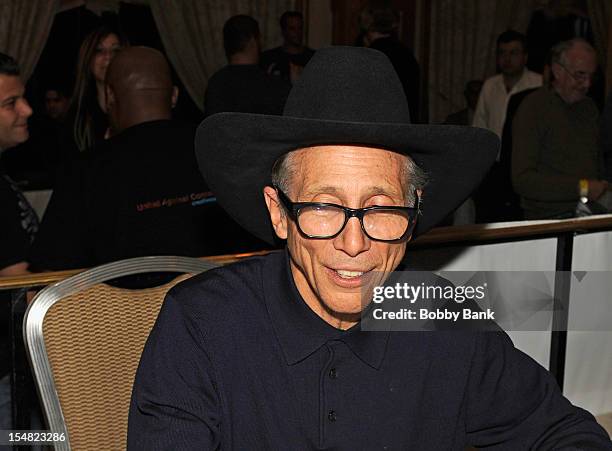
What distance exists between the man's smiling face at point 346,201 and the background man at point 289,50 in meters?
6.15

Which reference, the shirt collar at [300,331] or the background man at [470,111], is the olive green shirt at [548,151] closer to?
the shirt collar at [300,331]

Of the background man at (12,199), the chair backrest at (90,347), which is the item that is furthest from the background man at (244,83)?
the chair backrest at (90,347)

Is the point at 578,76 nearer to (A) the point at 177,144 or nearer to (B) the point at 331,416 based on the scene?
(A) the point at 177,144

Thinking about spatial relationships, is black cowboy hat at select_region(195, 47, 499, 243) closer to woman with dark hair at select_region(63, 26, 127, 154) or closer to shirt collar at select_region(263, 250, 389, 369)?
shirt collar at select_region(263, 250, 389, 369)

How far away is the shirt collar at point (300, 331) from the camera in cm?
166

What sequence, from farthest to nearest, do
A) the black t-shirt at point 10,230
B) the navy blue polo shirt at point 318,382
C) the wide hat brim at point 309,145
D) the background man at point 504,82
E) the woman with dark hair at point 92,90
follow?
1. the background man at point 504,82
2. the woman with dark hair at point 92,90
3. the black t-shirt at point 10,230
4. the navy blue polo shirt at point 318,382
5. the wide hat brim at point 309,145

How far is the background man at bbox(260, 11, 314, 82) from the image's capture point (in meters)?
7.67

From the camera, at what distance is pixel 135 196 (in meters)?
2.96

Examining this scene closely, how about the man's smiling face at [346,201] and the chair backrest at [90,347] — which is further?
the chair backrest at [90,347]

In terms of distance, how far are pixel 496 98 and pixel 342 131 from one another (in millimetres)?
5820

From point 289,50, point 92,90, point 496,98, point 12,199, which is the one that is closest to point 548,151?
point 92,90

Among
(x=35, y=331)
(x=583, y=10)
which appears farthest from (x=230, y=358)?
(x=583, y=10)

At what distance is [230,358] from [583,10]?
9.04 metres

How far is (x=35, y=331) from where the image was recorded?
1.90 meters
